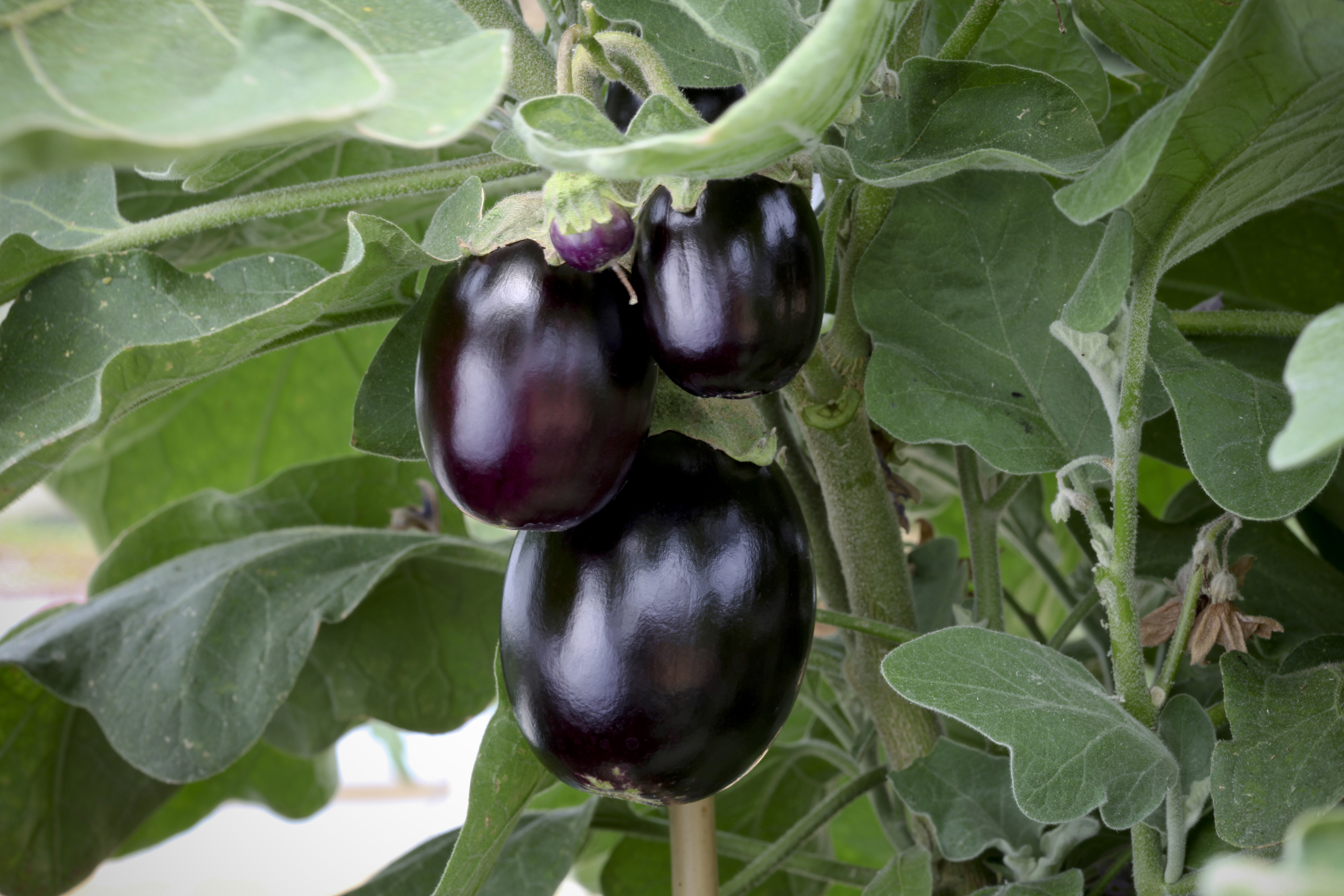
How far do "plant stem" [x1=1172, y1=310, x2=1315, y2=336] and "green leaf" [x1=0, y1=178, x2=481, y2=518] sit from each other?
241 mm

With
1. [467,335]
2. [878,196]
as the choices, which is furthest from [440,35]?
[878,196]

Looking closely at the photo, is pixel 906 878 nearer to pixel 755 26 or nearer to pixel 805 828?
pixel 805 828

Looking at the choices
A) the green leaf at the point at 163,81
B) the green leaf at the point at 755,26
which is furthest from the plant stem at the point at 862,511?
the green leaf at the point at 163,81

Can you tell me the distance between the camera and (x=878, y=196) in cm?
36

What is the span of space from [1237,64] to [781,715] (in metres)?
0.19

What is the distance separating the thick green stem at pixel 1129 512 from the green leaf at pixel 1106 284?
0.02 meters

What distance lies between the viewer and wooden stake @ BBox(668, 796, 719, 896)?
410 mm

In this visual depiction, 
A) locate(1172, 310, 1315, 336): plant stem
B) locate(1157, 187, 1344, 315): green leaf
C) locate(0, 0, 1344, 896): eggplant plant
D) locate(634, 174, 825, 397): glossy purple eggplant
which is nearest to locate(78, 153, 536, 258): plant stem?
locate(0, 0, 1344, 896): eggplant plant

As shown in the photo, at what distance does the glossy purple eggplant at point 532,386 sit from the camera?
269 mm

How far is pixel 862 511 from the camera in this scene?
41 cm

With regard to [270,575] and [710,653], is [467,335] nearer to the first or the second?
[710,653]

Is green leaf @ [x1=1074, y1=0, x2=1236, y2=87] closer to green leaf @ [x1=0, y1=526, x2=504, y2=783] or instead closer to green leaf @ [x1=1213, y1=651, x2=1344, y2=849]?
green leaf @ [x1=1213, y1=651, x2=1344, y2=849]

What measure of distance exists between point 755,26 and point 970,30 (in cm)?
9

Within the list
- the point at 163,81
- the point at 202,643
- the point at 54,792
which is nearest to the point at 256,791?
the point at 54,792
